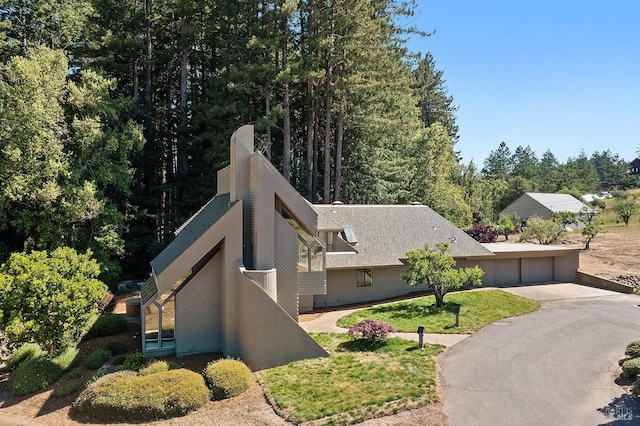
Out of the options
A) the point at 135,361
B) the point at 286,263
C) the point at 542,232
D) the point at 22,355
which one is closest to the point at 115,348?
the point at 135,361

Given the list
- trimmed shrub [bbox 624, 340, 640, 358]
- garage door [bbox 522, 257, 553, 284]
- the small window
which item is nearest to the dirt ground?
trimmed shrub [bbox 624, 340, 640, 358]

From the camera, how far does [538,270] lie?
3120 centimetres

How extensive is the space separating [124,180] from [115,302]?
8521 mm

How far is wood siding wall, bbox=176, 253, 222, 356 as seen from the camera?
54.2 feet

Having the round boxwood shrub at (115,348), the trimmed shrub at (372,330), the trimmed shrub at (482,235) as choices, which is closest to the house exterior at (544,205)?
the trimmed shrub at (482,235)

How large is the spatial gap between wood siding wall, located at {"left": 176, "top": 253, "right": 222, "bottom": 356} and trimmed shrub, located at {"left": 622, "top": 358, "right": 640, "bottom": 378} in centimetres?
1471

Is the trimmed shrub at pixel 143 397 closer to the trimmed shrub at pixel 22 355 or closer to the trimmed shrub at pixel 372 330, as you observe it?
the trimmed shrub at pixel 22 355

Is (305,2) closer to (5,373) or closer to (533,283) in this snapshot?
(533,283)

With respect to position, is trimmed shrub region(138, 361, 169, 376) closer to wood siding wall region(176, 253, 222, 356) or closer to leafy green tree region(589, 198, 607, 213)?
wood siding wall region(176, 253, 222, 356)

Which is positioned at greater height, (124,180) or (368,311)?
(124,180)

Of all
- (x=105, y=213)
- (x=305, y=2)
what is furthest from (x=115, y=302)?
(x=305, y=2)

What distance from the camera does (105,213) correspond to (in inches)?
1086

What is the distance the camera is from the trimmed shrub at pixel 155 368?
14039 mm

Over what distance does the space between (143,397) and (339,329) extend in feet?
32.0
